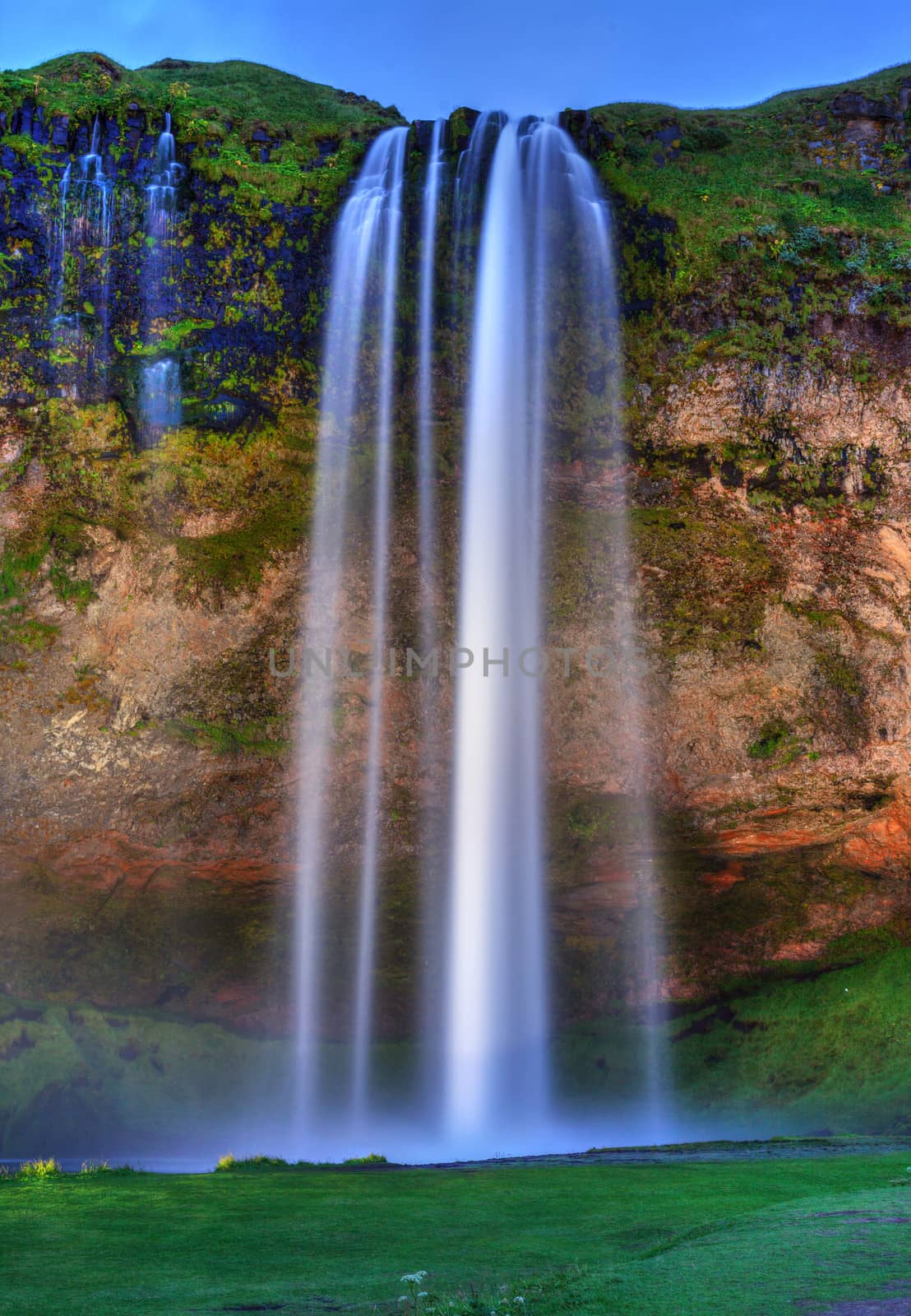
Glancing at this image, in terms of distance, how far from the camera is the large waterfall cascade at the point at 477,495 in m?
16.8

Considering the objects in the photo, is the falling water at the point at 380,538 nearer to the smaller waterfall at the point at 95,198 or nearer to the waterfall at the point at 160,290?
the waterfall at the point at 160,290

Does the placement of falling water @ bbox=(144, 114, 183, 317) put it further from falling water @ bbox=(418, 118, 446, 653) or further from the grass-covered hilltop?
falling water @ bbox=(418, 118, 446, 653)

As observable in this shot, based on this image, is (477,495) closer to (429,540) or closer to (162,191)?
(429,540)

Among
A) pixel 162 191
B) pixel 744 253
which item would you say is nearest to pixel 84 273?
pixel 162 191

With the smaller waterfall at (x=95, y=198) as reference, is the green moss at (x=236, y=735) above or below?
below

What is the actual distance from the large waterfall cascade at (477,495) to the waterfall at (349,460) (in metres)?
0.03

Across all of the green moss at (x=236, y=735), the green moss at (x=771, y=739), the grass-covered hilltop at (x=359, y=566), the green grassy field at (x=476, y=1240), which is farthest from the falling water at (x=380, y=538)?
the green grassy field at (x=476, y=1240)

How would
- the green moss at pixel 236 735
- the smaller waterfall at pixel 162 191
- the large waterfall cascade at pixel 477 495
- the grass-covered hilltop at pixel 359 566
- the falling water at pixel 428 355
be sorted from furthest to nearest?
1. the smaller waterfall at pixel 162 191
2. the falling water at pixel 428 355
3. the green moss at pixel 236 735
4. the grass-covered hilltop at pixel 359 566
5. the large waterfall cascade at pixel 477 495

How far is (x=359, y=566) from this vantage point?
58.2ft

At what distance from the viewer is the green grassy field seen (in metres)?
4.72

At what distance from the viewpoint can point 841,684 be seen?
1720 cm

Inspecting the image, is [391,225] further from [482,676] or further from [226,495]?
[482,676]

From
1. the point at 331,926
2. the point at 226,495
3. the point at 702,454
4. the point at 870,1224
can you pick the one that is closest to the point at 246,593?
the point at 226,495

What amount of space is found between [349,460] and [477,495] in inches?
90.8
